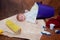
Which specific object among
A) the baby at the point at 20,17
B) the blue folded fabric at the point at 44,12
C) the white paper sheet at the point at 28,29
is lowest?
the white paper sheet at the point at 28,29

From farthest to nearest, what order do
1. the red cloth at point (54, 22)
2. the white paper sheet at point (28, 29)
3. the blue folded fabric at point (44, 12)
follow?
the blue folded fabric at point (44, 12), the red cloth at point (54, 22), the white paper sheet at point (28, 29)

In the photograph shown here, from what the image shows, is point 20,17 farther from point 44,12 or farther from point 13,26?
point 44,12

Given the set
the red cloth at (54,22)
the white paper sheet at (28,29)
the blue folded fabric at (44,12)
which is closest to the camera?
the white paper sheet at (28,29)

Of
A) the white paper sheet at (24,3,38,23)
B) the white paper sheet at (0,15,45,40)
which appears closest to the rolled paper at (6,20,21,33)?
the white paper sheet at (0,15,45,40)

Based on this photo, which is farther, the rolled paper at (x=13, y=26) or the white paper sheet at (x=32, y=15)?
the white paper sheet at (x=32, y=15)

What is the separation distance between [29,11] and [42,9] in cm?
14

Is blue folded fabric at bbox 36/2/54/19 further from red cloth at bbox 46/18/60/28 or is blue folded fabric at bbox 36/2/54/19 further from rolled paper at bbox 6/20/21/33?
rolled paper at bbox 6/20/21/33

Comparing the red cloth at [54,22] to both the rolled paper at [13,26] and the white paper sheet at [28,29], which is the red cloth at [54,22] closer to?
the white paper sheet at [28,29]

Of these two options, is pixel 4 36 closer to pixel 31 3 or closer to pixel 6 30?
pixel 6 30

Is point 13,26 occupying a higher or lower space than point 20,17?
lower

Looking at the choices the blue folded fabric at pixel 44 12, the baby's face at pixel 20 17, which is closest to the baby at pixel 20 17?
the baby's face at pixel 20 17

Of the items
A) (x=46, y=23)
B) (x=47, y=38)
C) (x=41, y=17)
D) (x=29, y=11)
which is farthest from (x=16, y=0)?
(x=47, y=38)

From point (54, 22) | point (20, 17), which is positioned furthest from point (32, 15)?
point (54, 22)

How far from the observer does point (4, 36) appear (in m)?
1.33
